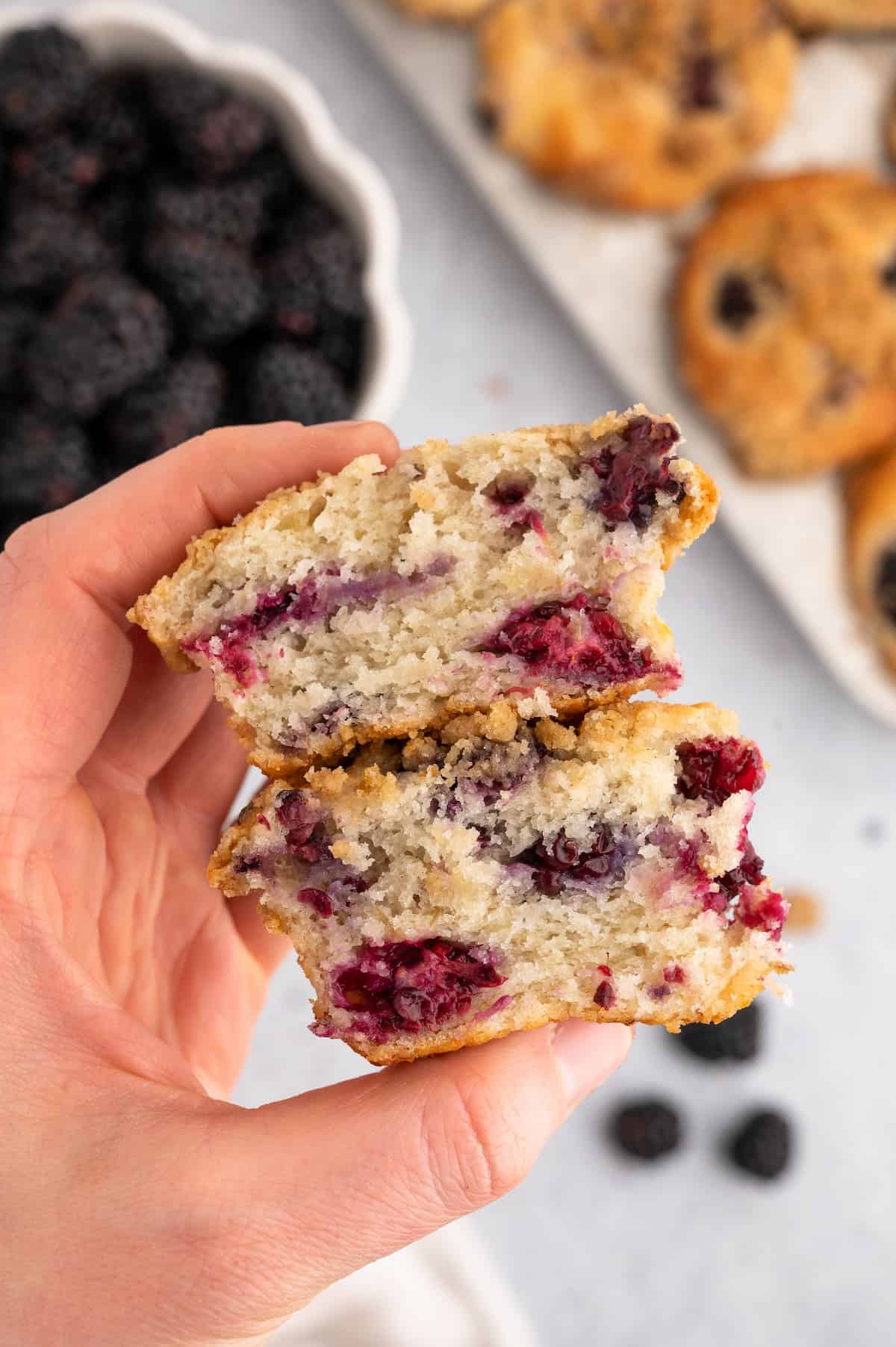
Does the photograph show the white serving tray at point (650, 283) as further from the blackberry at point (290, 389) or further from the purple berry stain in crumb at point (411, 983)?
the purple berry stain in crumb at point (411, 983)

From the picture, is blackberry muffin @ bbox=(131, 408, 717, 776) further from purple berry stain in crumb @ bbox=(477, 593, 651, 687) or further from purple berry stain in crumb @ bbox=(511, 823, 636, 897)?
purple berry stain in crumb @ bbox=(511, 823, 636, 897)

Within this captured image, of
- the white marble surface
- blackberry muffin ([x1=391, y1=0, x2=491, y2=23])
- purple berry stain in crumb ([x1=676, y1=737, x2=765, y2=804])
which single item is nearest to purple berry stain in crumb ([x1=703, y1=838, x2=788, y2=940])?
purple berry stain in crumb ([x1=676, y1=737, x2=765, y2=804])

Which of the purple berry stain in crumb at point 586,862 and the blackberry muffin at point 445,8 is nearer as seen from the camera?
the purple berry stain in crumb at point 586,862

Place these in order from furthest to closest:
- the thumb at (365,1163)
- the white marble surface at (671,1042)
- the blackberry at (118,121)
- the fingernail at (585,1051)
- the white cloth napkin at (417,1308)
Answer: the white marble surface at (671,1042) → the white cloth napkin at (417,1308) → the blackberry at (118,121) → the fingernail at (585,1051) → the thumb at (365,1163)

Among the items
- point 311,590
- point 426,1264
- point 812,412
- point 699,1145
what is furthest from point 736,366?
point 426,1264

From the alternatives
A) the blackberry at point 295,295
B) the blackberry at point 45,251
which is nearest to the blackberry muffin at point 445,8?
the blackberry at point 295,295

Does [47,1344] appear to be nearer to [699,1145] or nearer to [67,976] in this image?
[67,976]

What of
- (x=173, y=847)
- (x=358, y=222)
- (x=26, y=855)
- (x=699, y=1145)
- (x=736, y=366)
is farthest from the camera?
(x=699, y=1145)
